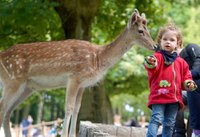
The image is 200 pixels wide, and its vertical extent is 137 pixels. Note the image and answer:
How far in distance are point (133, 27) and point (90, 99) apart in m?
4.40

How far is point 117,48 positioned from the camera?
7797 millimetres

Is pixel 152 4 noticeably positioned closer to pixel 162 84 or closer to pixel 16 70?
pixel 16 70

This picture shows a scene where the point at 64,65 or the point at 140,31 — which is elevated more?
the point at 140,31

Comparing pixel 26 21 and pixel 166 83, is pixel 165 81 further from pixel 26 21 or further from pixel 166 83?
pixel 26 21

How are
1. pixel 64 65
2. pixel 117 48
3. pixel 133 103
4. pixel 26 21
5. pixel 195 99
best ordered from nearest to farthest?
pixel 195 99
pixel 64 65
pixel 117 48
pixel 26 21
pixel 133 103

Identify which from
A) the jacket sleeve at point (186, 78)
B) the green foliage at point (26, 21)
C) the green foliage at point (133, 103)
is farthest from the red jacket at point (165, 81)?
the green foliage at point (133, 103)

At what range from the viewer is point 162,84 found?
5922 mm

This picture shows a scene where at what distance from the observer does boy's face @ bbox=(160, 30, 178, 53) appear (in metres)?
6.08

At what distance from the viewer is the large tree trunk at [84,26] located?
38.4 ft

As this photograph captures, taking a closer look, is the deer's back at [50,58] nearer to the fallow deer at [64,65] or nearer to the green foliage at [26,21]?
the fallow deer at [64,65]

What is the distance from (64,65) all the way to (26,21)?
3.51 metres

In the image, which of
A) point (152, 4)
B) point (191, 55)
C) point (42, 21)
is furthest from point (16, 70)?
→ point (152, 4)

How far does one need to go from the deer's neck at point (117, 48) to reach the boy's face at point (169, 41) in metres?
1.55

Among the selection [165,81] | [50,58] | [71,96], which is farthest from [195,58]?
[50,58]
